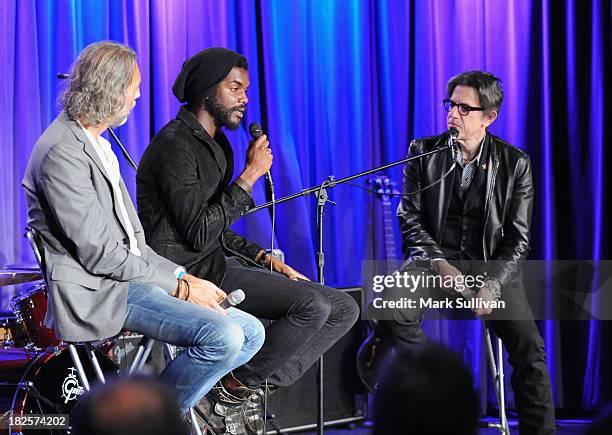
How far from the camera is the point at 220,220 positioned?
10.5ft

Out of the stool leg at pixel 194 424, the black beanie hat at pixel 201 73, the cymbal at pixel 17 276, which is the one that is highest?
the black beanie hat at pixel 201 73

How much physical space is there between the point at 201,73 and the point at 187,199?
0.58 meters

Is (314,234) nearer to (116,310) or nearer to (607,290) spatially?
(607,290)

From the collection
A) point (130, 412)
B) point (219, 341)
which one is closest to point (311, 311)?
point (219, 341)

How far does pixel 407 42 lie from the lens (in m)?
4.87

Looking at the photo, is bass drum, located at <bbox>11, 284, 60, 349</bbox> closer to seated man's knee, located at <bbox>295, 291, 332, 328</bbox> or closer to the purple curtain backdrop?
seated man's knee, located at <bbox>295, 291, 332, 328</bbox>

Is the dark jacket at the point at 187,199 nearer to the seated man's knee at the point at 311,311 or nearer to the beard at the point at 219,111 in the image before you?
the beard at the point at 219,111

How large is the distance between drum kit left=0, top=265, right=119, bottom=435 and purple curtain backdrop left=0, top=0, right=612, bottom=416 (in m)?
1.27

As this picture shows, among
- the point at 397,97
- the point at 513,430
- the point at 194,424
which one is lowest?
the point at 513,430

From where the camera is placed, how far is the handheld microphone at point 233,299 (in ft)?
9.81

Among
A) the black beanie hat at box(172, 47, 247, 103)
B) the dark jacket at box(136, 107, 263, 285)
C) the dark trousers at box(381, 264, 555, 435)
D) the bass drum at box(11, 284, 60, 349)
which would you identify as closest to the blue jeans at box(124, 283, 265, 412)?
the dark jacket at box(136, 107, 263, 285)

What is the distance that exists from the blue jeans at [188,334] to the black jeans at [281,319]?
16.2 inches

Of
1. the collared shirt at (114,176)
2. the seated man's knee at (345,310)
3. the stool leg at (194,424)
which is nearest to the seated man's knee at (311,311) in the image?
the seated man's knee at (345,310)

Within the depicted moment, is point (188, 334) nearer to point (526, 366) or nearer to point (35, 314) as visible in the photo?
point (35, 314)
